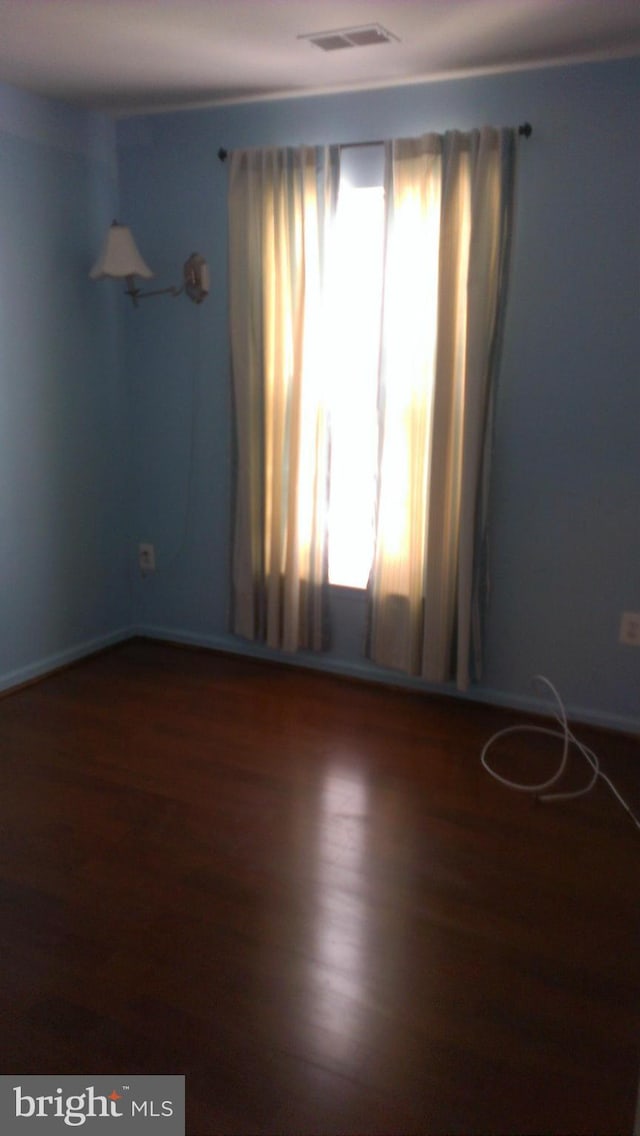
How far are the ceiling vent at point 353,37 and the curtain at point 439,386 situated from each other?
398 mm

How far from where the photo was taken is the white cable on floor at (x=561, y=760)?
8.52 ft

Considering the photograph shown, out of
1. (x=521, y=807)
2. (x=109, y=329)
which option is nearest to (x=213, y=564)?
(x=109, y=329)

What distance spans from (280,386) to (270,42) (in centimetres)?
117

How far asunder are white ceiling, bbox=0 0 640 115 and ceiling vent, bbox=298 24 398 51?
0.03 m

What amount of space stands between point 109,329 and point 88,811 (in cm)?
212

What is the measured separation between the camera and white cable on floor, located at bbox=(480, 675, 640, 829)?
2.60 m

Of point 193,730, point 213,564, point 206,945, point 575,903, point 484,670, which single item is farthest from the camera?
point 213,564

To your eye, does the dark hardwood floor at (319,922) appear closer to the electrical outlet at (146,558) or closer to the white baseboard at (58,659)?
the white baseboard at (58,659)

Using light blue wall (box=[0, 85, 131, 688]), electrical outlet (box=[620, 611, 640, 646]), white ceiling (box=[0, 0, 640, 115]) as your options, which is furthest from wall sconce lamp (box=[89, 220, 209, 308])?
electrical outlet (box=[620, 611, 640, 646])

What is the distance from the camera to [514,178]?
2773 mm

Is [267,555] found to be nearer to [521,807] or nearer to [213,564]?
[213,564]

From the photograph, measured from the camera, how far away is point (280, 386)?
331 cm

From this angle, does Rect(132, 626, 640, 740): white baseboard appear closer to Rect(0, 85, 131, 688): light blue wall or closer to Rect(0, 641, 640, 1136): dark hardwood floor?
Rect(0, 641, 640, 1136): dark hardwood floor

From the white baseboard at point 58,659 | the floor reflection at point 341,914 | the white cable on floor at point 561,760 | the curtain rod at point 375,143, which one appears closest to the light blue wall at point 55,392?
the white baseboard at point 58,659
